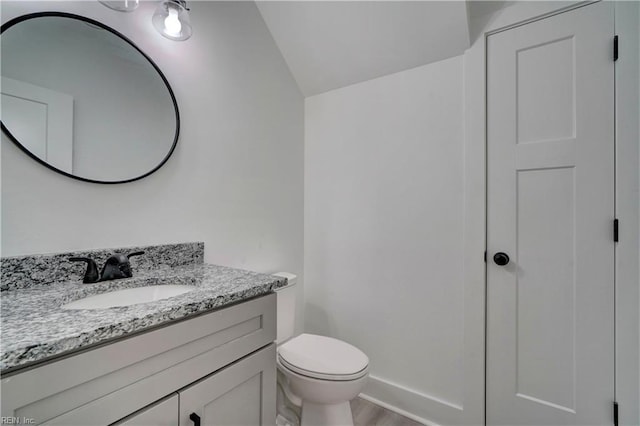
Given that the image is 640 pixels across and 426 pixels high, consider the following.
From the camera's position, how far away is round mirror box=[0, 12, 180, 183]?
891 mm

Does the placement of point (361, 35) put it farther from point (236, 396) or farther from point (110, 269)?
point (236, 396)

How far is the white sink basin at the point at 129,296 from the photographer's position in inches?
34.0

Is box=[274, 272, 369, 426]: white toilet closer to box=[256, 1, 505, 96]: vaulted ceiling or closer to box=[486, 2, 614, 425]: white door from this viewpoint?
box=[486, 2, 614, 425]: white door

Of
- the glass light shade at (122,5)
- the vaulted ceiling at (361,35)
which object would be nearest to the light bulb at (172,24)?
the glass light shade at (122,5)

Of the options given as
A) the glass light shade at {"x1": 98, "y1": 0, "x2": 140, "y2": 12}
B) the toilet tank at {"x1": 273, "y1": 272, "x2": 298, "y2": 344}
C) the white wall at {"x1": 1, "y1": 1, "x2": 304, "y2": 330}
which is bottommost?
the toilet tank at {"x1": 273, "y1": 272, "x2": 298, "y2": 344}

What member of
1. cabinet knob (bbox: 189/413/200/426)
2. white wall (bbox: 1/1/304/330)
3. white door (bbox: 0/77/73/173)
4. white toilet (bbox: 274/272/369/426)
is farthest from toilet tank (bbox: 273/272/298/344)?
white door (bbox: 0/77/73/173)

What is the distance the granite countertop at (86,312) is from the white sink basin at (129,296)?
0.05 ft

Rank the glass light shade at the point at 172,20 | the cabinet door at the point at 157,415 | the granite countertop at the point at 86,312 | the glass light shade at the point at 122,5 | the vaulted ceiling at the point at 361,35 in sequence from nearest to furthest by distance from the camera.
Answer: the granite countertop at the point at 86,312 → the cabinet door at the point at 157,415 → the glass light shade at the point at 122,5 → the glass light shade at the point at 172,20 → the vaulted ceiling at the point at 361,35

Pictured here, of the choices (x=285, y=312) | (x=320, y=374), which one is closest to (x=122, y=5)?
(x=285, y=312)

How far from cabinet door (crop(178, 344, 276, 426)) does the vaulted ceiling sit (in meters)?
1.66

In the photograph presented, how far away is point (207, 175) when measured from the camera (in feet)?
4.69

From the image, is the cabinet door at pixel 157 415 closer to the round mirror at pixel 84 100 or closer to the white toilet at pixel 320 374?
the white toilet at pixel 320 374

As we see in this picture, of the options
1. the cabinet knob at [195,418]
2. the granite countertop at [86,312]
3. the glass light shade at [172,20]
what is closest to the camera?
the granite countertop at [86,312]

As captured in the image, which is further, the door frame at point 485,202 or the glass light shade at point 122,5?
the door frame at point 485,202
